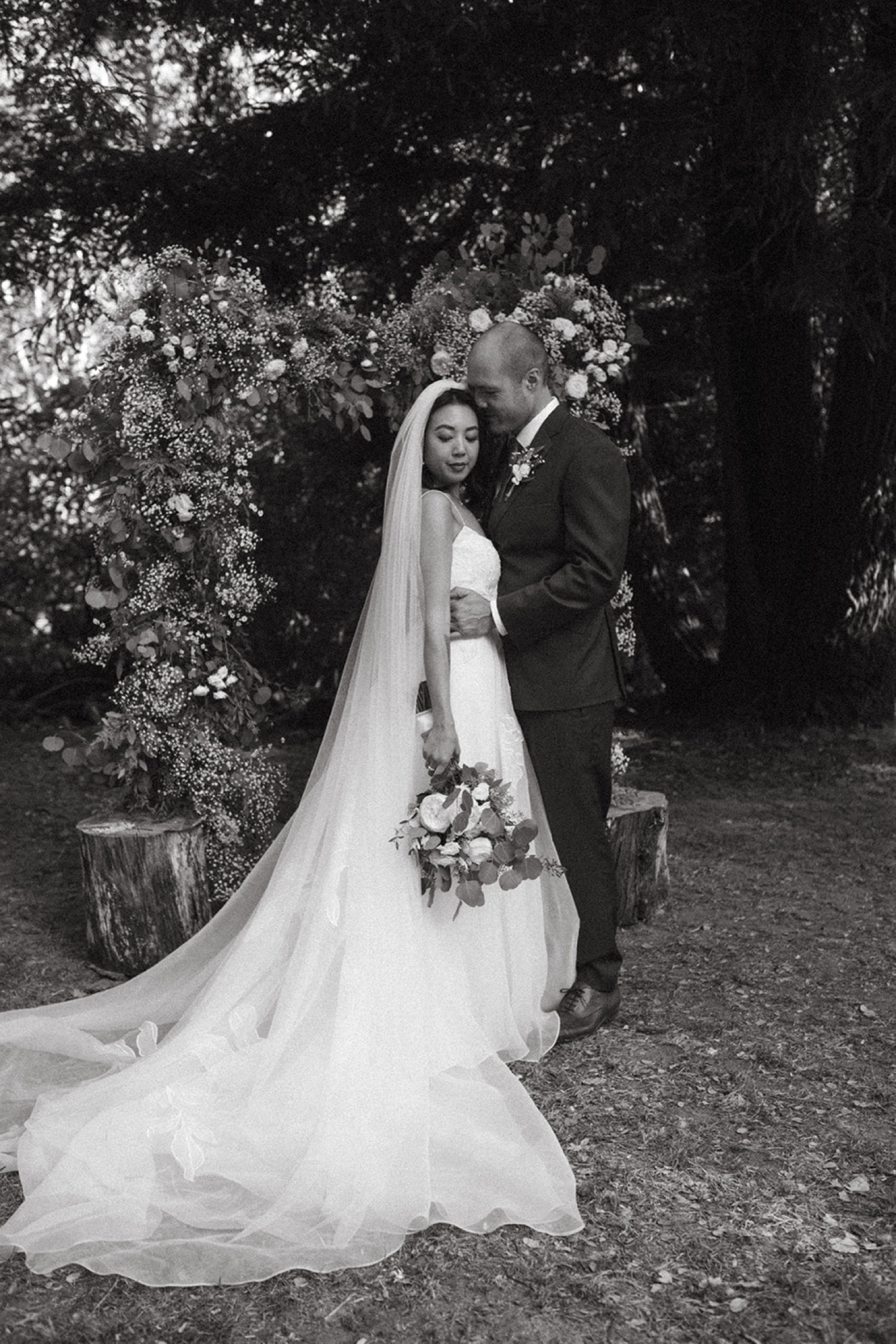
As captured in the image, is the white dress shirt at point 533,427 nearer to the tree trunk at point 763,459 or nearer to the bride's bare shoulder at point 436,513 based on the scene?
the bride's bare shoulder at point 436,513

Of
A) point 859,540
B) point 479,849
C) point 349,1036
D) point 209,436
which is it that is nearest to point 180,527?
point 209,436

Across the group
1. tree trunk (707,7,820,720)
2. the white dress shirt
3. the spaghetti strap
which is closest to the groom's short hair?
the white dress shirt

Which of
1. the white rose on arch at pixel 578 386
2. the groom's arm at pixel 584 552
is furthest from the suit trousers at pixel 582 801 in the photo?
the white rose on arch at pixel 578 386

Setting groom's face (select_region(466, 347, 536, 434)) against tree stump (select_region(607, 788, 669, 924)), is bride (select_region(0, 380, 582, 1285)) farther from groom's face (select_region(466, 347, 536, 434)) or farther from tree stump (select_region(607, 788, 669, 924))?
tree stump (select_region(607, 788, 669, 924))

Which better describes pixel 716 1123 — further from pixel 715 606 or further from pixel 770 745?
pixel 715 606

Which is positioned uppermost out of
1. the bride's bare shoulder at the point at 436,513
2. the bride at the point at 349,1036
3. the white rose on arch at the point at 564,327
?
the white rose on arch at the point at 564,327

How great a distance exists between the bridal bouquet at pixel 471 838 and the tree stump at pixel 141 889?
134cm

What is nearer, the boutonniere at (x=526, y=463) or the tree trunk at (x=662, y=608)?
the boutonniere at (x=526, y=463)

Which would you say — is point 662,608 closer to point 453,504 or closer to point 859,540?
point 859,540

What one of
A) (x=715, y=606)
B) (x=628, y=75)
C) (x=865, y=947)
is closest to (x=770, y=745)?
(x=715, y=606)

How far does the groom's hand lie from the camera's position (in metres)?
3.88

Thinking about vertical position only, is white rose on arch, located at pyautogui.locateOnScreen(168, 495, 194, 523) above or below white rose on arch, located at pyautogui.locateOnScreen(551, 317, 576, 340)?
below

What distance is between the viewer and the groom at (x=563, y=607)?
387 centimetres

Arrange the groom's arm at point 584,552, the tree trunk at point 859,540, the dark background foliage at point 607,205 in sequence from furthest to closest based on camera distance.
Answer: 1. the tree trunk at point 859,540
2. the dark background foliage at point 607,205
3. the groom's arm at point 584,552
